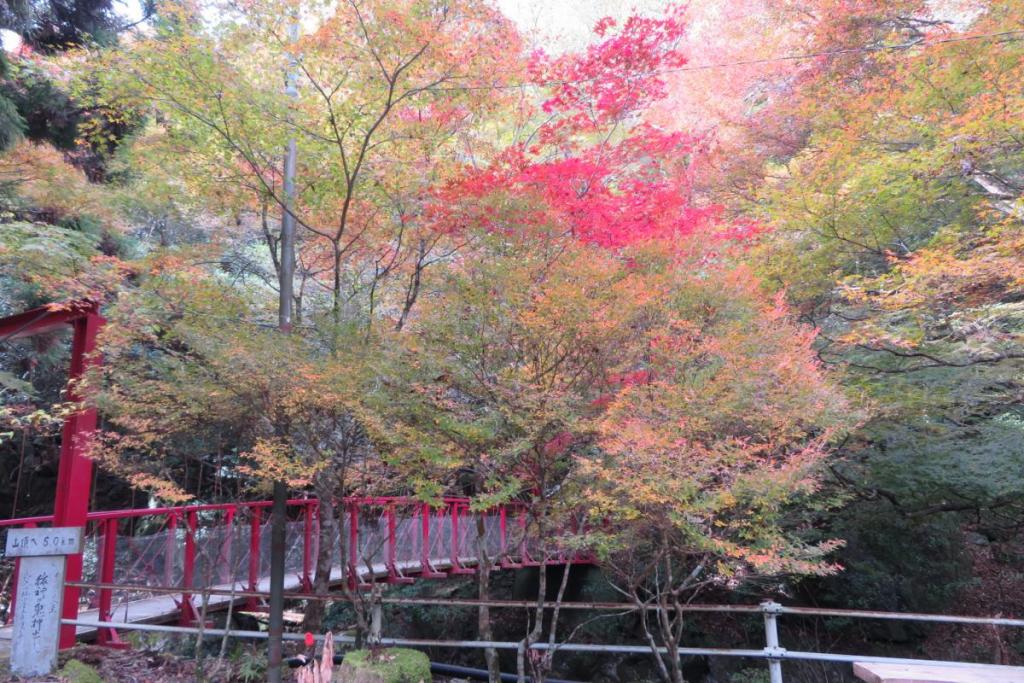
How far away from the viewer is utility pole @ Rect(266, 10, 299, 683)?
4.44m

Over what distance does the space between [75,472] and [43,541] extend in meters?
0.70

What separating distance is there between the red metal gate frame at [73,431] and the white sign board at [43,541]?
0.69 feet

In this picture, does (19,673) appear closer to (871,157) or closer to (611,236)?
(611,236)

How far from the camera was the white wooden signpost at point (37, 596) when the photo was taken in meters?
4.91

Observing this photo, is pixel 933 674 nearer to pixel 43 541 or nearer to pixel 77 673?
pixel 77 673

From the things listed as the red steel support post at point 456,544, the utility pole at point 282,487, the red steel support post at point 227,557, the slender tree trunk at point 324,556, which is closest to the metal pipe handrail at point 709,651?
the utility pole at point 282,487

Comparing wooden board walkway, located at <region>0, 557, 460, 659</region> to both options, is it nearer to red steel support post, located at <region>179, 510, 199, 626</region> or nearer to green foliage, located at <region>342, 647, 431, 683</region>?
red steel support post, located at <region>179, 510, 199, 626</region>

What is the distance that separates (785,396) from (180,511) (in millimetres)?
5769

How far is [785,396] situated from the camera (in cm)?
471

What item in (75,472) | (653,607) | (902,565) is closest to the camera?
(653,607)

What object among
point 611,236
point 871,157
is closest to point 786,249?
point 871,157

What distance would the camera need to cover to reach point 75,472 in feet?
18.7

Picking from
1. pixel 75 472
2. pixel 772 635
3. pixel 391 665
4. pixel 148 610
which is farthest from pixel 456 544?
pixel 772 635

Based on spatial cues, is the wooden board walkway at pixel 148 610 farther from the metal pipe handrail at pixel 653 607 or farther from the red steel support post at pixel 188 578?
the metal pipe handrail at pixel 653 607
